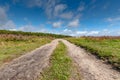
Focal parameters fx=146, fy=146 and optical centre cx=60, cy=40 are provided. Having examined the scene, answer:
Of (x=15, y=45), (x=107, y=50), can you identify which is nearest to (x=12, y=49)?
(x=15, y=45)

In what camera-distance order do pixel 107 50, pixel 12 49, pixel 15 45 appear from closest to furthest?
pixel 107 50 → pixel 12 49 → pixel 15 45

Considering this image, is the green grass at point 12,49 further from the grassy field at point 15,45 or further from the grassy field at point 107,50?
the grassy field at point 107,50

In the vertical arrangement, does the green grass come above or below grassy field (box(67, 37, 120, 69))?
below

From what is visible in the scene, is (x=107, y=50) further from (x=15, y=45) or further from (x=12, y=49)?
(x=15, y=45)

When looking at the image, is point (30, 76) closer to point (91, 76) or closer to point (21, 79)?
point (21, 79)

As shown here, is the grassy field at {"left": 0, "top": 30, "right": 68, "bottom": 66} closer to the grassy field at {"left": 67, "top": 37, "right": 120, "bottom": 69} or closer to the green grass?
the green grass

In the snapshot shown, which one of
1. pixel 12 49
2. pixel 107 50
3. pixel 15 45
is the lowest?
pixel 15 45

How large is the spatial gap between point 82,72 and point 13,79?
391 centimetres

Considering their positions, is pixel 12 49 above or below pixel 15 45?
above

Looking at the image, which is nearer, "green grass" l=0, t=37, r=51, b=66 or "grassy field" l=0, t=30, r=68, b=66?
"green grass" l=0, t=37, r=51, b=66

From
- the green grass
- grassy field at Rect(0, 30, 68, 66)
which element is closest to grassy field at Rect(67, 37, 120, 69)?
the green grass

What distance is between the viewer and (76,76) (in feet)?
25.4

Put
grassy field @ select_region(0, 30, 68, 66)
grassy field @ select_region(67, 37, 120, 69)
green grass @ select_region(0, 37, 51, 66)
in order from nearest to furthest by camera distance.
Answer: grassy field @ select_region(67, 37, 120, 69)
green grass @ select_region(0, 37, 51, 66)
grassy field @ select_region(0, 30, 68, 66)

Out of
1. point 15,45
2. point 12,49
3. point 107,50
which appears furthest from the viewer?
point 15,45
